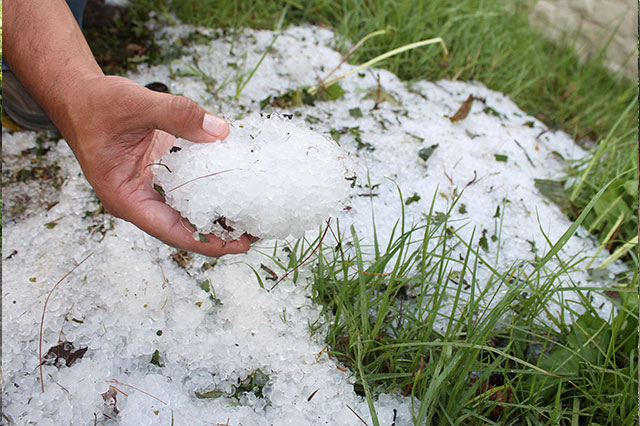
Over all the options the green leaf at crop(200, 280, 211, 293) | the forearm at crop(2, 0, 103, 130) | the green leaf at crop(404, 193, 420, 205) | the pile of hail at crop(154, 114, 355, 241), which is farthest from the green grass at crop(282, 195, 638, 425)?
the forearm at crop(2, 0, 103, 130)

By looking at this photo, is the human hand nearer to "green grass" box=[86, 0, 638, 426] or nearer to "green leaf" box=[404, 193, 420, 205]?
"green grass" box=[86, 0, 638, 426]

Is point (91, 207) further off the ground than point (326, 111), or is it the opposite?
point (326, 111)

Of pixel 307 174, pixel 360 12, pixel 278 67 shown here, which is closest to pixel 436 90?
pixel 360 12

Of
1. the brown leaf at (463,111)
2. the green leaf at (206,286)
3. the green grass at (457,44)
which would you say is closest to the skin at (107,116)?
the green leaf at (206,286)

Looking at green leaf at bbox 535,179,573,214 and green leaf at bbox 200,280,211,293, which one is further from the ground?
green leaf at bbox 535,179,573,214

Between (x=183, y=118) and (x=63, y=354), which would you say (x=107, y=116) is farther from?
(x=63, y=354)

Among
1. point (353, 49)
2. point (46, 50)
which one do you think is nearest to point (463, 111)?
point (353, 49)

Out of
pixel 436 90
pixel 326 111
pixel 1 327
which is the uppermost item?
pixel 436 90

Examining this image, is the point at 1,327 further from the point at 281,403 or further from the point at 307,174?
the point at 307,174
